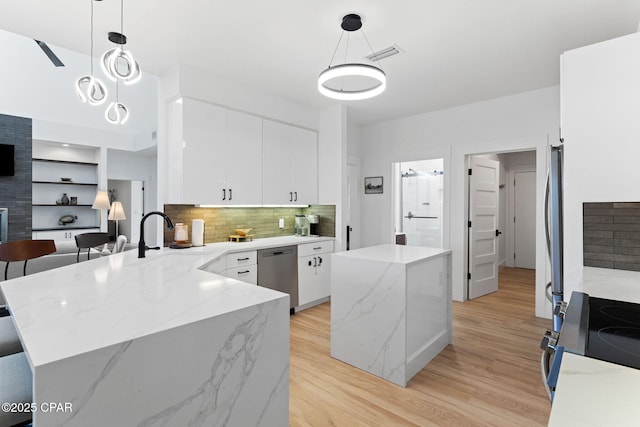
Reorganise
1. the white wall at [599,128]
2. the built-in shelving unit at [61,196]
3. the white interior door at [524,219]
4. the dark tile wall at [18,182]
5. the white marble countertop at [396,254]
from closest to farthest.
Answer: the white wall at [599,128] < the white marble countertop at [396,254] < the dark tile wall at [18,182] < the white interior door at [524,219] < the built-in shelving unit at [61,196]

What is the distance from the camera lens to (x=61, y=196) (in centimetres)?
740

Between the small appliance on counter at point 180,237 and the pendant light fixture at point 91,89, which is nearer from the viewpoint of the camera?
the pendant light fixture at point 91,89

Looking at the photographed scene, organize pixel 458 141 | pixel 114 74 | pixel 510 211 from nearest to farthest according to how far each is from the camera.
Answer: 1. pixel 114 74
2. pixel 458 141
3. pixel 510 211

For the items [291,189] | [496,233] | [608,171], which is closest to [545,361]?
[608,171]

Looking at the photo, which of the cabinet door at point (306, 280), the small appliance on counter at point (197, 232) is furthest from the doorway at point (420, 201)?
the small appliance on counter at point (197, 232)

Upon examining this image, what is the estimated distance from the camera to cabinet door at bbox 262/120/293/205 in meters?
4.05

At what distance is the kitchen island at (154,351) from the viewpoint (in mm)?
787

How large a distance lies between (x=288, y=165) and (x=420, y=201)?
97.9 inches

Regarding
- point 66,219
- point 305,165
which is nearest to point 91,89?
point 305,165

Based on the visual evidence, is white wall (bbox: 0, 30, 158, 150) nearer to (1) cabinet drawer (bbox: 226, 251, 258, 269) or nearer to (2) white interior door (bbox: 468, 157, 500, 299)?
(1) cabinet drawer (bbox: 226, 251, 258, 269)

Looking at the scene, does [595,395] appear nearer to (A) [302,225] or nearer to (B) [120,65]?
(B) [120,65]

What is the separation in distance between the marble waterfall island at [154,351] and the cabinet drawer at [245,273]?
1.79 metres

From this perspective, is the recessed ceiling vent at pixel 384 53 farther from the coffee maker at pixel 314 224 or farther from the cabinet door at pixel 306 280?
the cabinet door at pixel 306 280

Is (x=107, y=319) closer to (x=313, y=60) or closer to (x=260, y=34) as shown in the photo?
(x=260, y=34)
